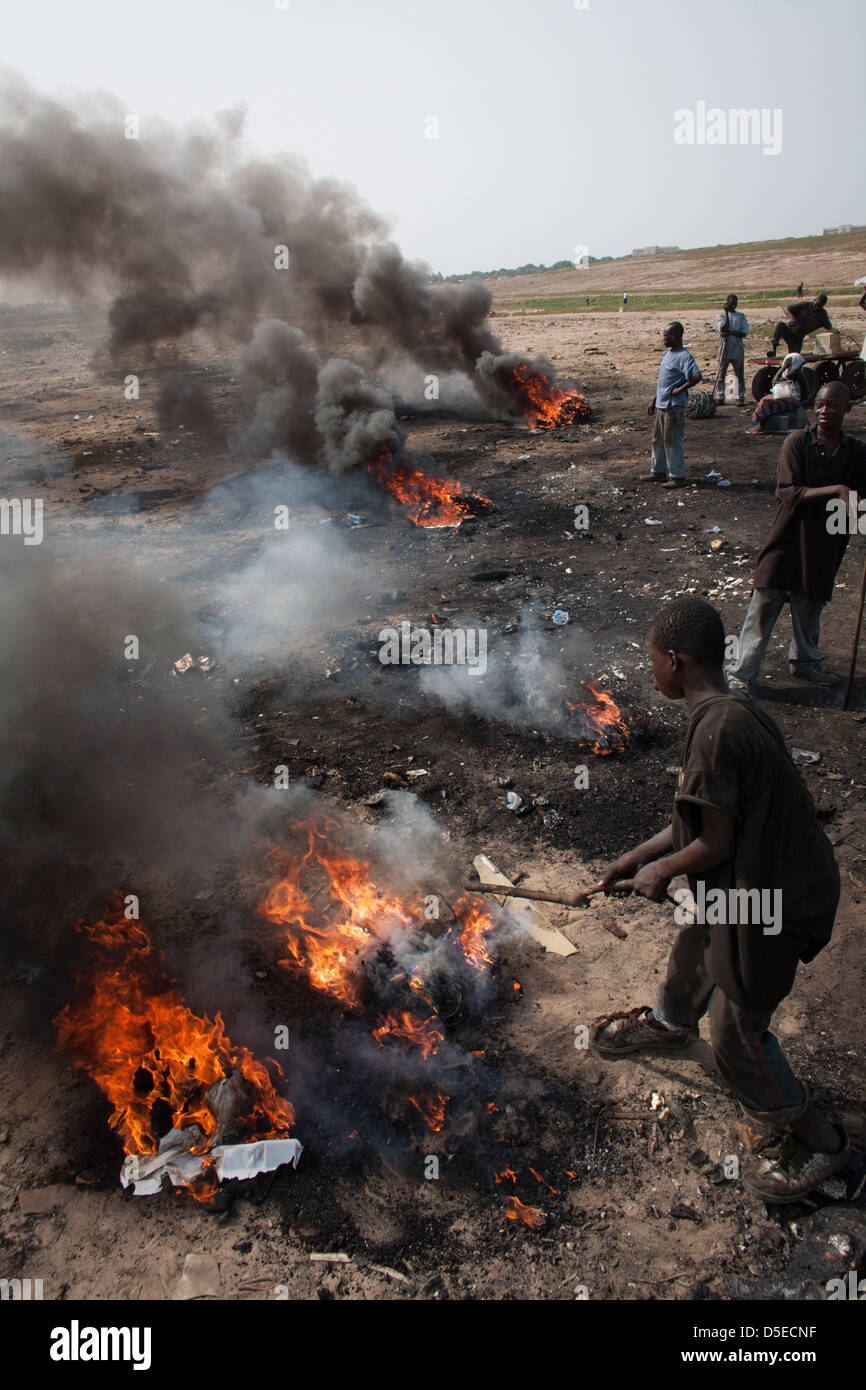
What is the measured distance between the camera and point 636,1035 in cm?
320

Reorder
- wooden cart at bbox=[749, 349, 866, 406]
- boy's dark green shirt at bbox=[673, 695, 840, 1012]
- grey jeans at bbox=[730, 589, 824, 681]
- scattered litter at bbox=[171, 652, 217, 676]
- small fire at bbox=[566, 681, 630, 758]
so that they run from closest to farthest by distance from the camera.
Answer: boy's dark green shirt at bbox=[673, 695, 840, 1012] → small fire at bbox=[566, 681, 630, 758] → grey jeans at bbox=[730, 589, 824, 681] → scattered litter at bbox=[171, 652, 217, 676] → wooden cart at bbox=[749, 349, 866, 406]

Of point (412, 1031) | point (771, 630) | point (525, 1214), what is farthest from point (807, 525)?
point (525, 1214)

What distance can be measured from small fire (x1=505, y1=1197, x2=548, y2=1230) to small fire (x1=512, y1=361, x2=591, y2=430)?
1458 cm

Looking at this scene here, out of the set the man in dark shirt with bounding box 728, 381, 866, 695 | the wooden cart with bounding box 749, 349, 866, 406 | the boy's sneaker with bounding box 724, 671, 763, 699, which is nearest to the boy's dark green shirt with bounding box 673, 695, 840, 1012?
the man in dark shirt with bounding box 728, 381, 866, 695

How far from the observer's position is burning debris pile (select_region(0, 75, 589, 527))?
41.8 feet

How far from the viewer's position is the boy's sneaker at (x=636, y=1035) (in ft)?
10.4

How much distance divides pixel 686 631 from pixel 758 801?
62 cm

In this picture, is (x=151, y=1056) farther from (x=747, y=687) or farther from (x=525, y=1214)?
(x=747, y=687)

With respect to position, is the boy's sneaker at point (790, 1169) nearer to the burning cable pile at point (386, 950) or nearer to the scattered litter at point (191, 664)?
the burning cable pile at point (386, 950)

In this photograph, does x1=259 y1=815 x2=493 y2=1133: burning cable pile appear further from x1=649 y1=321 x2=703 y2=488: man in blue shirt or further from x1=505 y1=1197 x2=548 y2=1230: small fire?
x1=649 y1=321 x2=703 y2=488: man in blue shirt

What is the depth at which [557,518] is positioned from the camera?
400 inches

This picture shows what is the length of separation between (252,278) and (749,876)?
17.6 meters
